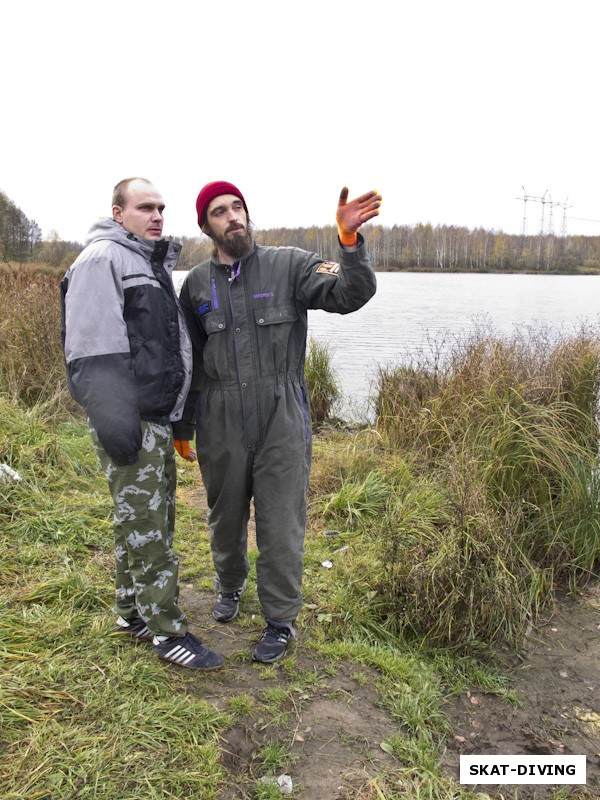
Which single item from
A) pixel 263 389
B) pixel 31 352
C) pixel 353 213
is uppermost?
pixel 353 213

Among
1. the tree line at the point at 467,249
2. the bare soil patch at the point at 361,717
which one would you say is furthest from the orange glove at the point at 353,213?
the tree line at the point at 467,249

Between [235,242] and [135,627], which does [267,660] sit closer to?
[135,627]

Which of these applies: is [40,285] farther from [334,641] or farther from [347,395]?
[334,641]

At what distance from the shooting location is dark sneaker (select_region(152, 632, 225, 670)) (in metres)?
2.62

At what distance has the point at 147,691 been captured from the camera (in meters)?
2.43

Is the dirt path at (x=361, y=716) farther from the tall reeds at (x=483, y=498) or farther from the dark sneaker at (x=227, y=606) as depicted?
the tall reeds at (x=483, y=498)

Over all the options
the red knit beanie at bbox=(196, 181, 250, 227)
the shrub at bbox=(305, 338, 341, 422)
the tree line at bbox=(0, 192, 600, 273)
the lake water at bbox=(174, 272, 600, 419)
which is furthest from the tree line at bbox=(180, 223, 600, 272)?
the red knit beanie at bbox=(196, 181, 250, 227)

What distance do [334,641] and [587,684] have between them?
135cm

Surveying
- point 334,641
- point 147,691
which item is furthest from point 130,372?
point 334,641

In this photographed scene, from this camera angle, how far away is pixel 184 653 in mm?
2635

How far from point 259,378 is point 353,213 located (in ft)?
2.71

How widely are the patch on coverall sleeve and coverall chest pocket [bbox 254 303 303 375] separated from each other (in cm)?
22

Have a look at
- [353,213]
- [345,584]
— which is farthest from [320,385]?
[353,213]

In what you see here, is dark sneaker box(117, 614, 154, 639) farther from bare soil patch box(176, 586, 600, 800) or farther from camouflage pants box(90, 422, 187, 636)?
bare soil patch box(176, 586, 600, 800)
